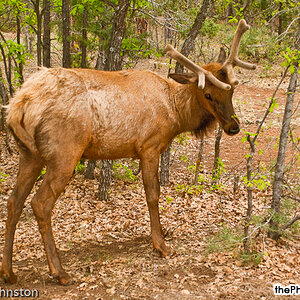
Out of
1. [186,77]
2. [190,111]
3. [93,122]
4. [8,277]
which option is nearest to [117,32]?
[186,77]

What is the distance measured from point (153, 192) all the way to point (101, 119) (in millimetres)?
1383

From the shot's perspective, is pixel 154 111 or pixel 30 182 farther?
pixel 154 111

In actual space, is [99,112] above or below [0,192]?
above

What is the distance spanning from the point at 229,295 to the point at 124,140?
2.49m

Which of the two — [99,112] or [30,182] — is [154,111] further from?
[30,182]

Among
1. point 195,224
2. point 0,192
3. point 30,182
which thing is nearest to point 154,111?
point 30,182

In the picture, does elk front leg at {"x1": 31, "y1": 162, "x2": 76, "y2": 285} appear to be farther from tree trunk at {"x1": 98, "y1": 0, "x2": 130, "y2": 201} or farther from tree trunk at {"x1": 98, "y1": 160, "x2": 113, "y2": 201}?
tree trunk at {"x1": 98, "y1": 0, "x2": 130, "y2": 201}

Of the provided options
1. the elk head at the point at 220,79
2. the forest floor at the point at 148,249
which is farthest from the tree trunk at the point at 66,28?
the elk head at the point at 220,79

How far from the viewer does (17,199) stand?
5.19m

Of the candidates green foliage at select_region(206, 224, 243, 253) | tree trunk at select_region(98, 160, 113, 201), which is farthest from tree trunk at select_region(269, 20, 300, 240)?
tree trunk at select_region(98, 160, 113, 201)

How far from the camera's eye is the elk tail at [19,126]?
479 centimetres

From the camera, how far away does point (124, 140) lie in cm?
552

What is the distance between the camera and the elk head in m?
5.42

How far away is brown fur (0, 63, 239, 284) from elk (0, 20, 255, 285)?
0.04ft
